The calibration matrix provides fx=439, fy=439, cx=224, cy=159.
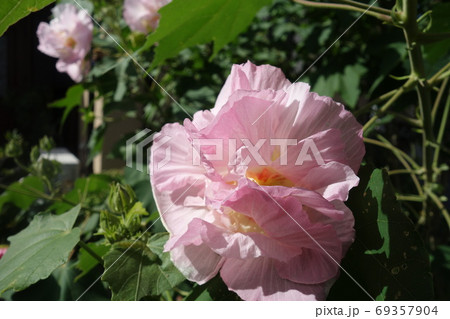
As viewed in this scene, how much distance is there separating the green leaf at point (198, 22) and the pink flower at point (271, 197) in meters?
0.22

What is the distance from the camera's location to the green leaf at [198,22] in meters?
0.55

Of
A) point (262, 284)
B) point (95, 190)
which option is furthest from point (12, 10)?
point (95, 190)

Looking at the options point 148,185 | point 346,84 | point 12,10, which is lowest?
point 346,84

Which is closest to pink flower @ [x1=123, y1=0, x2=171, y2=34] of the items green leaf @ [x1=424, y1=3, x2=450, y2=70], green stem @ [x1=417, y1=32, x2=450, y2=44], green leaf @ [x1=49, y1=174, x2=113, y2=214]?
green leaf @ [x1=49, y1=174, x2=113, y2=214]

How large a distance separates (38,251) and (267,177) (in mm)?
299

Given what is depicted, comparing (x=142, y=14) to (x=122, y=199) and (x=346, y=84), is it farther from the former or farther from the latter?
(x=122, y=199)

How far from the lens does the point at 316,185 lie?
1.15 feet

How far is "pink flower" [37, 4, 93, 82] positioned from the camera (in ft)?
3.49

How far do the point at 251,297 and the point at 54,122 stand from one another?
15.3ft

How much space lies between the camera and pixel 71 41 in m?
1.08

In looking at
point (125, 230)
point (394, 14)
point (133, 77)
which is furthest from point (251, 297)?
point (133, 77)

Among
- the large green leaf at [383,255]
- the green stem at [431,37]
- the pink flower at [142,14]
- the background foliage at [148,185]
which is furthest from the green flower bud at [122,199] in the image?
the pink flower at [142,14]

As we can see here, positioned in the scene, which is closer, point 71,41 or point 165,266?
point 165,266

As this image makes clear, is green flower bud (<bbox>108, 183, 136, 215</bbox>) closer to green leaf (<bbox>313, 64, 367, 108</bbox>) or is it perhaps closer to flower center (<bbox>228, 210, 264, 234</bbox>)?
flower center (<bbox>228, 210, 264, 234</bbox>)
